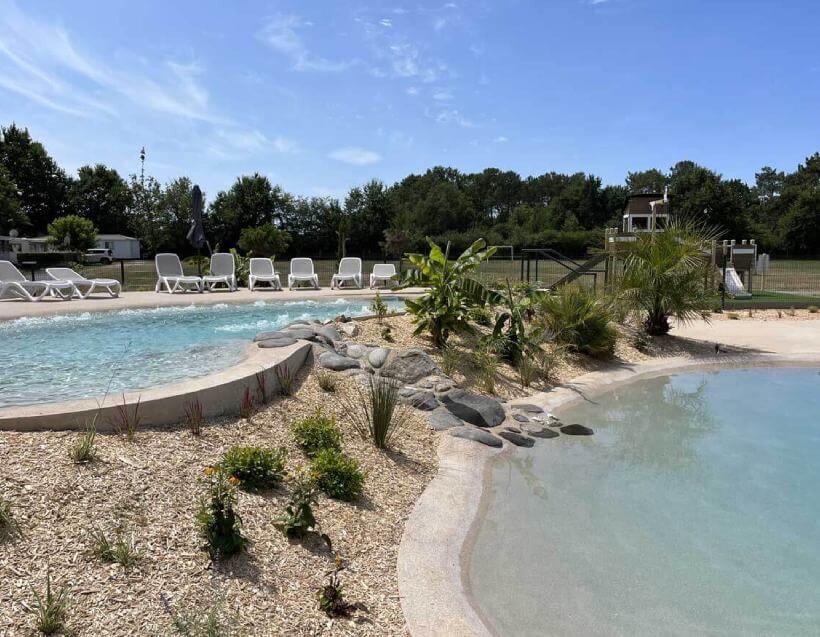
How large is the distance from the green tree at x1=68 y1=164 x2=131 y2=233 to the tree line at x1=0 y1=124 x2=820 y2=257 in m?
0.10

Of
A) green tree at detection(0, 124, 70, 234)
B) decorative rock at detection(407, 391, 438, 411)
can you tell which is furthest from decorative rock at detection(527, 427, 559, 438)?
green tree at detection(0, 124, 70, 234)

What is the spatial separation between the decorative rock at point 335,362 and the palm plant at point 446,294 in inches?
61.6

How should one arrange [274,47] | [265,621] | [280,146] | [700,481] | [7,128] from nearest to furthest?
1. [265,621]
2. [700,481]
3. [274,47]
4. [280,146]
5. [7,128]

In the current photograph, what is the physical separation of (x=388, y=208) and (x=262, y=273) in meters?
28.6

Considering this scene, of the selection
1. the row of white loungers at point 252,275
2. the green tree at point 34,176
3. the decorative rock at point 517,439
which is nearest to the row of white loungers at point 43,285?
the row of white loungers at point 252,275

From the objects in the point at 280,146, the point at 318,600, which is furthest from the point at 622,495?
the point at 280,146

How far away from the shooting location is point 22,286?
12.6m

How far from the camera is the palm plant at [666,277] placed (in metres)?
9.90

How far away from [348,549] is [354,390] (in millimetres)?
2708

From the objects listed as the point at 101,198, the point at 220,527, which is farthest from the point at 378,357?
the point at 101,198

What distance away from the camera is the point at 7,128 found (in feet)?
177

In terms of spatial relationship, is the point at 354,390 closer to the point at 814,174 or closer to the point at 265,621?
the point at 265,621

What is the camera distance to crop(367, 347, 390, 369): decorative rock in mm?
6762

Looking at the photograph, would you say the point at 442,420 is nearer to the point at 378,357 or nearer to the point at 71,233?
the point at 378,357
